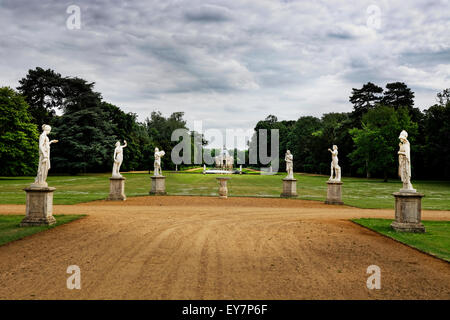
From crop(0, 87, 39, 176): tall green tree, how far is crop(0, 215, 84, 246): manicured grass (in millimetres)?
31855

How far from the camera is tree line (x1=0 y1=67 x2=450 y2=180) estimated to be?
138ft

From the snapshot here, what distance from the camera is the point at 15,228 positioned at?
10617 millimetres

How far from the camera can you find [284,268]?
681cm

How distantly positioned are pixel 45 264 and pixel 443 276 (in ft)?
27.4

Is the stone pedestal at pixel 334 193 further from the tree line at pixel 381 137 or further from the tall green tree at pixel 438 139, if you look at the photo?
the tall green tree at pixel 438 139

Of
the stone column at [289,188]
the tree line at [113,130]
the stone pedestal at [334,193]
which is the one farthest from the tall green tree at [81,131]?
the stone pedestal at [334,193]

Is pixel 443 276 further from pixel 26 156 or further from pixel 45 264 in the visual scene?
pixel 26 156

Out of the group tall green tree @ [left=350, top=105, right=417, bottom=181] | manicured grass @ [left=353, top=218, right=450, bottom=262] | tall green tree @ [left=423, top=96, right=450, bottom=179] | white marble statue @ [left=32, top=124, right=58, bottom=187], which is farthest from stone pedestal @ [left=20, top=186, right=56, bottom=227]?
tall green tree @ [left=423, top=96, right=450, bottom=179]

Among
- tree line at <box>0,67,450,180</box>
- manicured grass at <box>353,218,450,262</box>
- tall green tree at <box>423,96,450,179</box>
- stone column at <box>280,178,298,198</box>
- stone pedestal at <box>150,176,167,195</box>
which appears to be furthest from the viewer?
tall green tree at <box>423,96,450,179</box>

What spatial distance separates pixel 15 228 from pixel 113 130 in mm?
50593

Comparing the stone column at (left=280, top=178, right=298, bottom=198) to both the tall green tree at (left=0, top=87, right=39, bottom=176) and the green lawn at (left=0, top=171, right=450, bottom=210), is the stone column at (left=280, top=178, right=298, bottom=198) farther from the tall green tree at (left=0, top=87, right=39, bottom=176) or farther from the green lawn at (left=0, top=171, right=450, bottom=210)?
the tall green tree at (left=0, top=87, right=39, bottom=176)

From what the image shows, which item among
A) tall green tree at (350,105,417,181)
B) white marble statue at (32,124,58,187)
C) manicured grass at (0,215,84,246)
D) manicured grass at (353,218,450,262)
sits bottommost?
manicured grass at (353,218,450,262)

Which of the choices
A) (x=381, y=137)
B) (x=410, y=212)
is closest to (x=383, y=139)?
(x=381, y=137)

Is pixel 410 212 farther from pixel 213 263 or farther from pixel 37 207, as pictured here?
pixel 37 207
